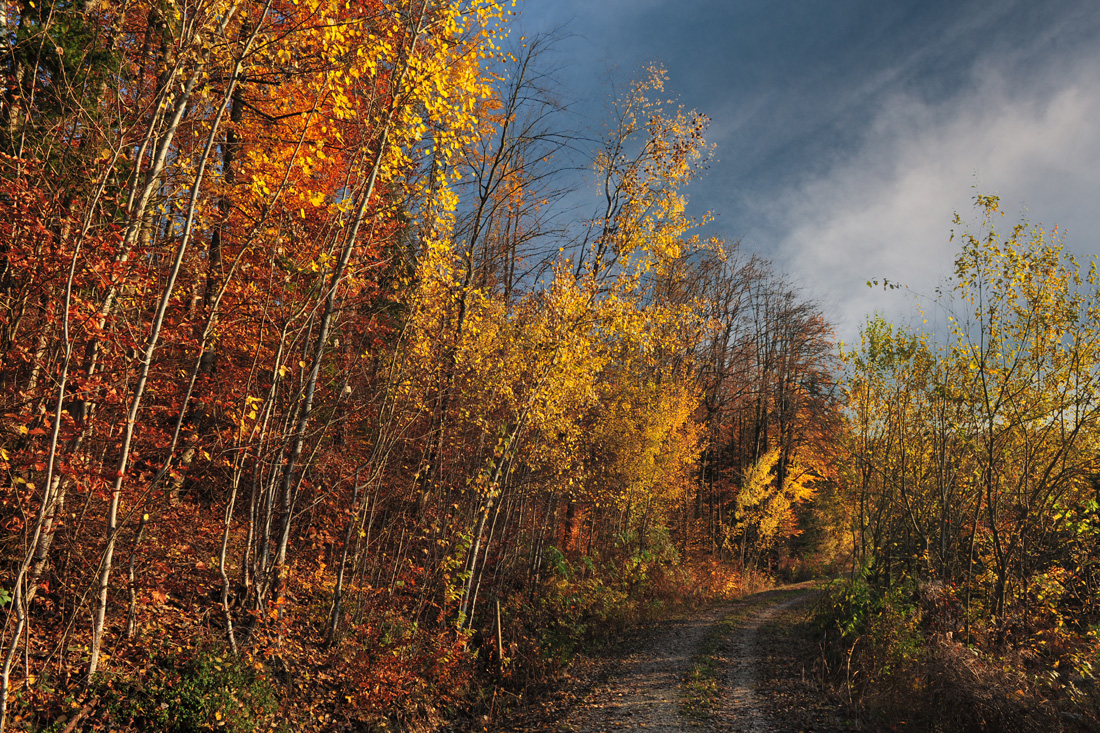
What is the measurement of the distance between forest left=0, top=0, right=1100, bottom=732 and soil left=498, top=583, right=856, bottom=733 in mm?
957

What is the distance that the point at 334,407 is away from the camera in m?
6.50

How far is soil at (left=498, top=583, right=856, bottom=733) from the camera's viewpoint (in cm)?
747

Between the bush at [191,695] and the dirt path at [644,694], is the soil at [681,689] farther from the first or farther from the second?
the bush at [191,695]

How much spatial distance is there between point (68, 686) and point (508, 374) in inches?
280

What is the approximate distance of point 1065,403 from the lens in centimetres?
853

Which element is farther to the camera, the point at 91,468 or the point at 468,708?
the point at 468,708

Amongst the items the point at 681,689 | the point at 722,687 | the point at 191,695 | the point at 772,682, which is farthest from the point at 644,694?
the point at 191,695

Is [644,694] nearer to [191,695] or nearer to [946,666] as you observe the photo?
[946,666]

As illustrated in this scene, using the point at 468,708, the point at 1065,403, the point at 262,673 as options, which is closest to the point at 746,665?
the point at 468,708

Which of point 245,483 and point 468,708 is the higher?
point 245,483

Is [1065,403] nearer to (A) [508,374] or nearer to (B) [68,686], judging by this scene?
(A) [508,374]

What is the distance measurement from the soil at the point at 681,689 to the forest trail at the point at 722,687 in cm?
1

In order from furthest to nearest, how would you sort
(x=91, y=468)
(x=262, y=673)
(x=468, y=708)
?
(x=468, y=708), (x=262, y=673), (x=91, y=468)

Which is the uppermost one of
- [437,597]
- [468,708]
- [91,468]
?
[91,468]
